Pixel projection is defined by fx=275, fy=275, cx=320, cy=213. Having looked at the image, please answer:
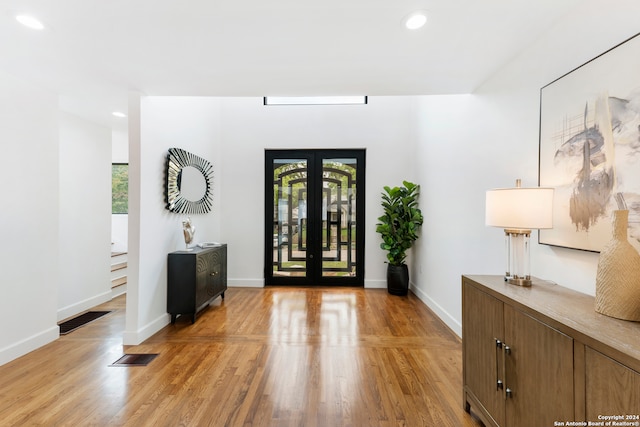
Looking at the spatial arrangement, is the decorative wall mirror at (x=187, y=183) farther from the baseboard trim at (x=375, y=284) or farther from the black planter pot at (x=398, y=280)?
the black planter pot at (x=398, y=280)

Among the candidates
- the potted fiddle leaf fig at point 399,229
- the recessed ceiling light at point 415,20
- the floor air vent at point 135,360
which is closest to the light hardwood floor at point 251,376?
the floor air vent at point 135,360

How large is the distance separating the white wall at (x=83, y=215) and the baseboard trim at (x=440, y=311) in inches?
183

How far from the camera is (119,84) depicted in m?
2.64

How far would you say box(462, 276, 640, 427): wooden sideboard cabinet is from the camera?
901mm

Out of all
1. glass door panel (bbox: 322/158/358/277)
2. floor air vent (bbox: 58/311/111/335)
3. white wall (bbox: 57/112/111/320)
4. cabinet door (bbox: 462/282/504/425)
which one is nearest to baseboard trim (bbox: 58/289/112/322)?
white wall (bbox: 57/112/111/320)

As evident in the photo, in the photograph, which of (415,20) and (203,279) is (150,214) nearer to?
(203,279)

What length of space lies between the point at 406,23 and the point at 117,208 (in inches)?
241

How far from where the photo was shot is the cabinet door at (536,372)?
1066 mm

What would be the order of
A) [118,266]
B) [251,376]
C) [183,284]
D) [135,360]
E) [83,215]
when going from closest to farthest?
[251,376] < [135,360] < [183,284] < [83,215] < [118,266]

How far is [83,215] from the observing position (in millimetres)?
3752

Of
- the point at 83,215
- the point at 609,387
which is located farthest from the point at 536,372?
the point at 83,215

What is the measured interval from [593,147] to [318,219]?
3.75 metres

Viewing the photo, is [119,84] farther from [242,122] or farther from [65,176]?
[242,122]

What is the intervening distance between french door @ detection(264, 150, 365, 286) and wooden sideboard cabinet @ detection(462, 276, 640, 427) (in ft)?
10.2
